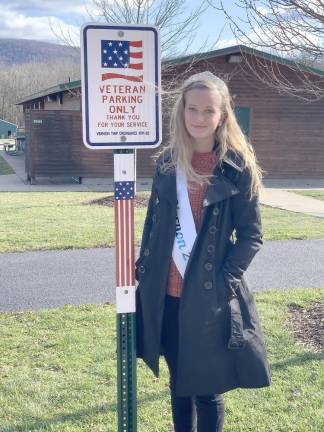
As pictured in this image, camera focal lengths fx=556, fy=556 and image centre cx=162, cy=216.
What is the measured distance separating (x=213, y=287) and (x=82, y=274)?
4310mm

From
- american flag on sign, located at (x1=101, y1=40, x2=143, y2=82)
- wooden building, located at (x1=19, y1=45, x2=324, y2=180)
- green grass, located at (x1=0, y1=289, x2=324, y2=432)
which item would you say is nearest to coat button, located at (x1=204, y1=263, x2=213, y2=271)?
american flag on sign, located at (x1=101, y1=40, x2=143, y2=82)

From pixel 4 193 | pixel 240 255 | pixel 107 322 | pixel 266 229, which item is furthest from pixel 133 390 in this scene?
pixel 4 193

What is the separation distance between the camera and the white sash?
8.21 feet

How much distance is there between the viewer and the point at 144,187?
17.0 metres

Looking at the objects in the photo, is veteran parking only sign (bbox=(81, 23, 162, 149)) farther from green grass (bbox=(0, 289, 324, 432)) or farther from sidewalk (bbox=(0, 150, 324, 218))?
sidewalk (bbox=(0, 150, 324, 218))

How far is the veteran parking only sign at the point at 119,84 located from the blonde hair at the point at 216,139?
14 cm

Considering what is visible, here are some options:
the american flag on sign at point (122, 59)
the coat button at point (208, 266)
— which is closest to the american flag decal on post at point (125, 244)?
the coat button at point (208, 266)

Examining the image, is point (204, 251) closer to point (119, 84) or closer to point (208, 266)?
point (208, 266)

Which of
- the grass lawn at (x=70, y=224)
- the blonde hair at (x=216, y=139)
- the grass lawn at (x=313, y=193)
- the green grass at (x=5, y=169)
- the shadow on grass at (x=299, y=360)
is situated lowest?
the grass lawn at (x=313, y=193)

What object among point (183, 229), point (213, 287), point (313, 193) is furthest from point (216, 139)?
point (313, 193)

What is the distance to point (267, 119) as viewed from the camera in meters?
18.9

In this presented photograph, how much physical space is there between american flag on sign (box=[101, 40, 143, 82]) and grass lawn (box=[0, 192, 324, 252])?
18.5 feet

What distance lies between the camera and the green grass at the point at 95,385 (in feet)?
11.0

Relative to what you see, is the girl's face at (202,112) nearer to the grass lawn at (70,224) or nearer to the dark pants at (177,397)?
the dark pants at (177,397)
